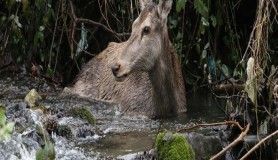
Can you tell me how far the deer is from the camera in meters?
7.97

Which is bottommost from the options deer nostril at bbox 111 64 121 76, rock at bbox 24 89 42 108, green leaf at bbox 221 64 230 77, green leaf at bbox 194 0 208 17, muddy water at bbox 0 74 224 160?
muddy water at bbox 0 74 224 160

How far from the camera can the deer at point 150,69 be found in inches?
314

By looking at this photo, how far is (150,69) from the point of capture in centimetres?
816

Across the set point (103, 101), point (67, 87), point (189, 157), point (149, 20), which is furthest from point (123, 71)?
point (189, 157)

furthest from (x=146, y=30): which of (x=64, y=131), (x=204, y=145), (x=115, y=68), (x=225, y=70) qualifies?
(x=204, y=145)

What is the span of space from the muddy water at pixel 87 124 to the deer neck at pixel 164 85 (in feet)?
0.77

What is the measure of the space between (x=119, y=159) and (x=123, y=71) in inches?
91.8

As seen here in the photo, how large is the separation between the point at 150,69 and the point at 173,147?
9.77 ft

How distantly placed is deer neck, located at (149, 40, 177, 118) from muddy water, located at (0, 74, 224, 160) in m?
0.24

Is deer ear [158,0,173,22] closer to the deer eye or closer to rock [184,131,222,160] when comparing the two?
the deer eye

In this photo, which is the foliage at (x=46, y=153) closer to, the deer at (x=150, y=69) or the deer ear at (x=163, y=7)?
the deer at (x=150, y=69)

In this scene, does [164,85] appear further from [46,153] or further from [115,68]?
[46,153]

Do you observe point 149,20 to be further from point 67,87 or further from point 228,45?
point 67,87

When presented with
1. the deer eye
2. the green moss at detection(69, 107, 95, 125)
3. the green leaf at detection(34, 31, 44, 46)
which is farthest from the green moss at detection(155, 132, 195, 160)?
the green leaf at detection(34, 31, 44, 46)
